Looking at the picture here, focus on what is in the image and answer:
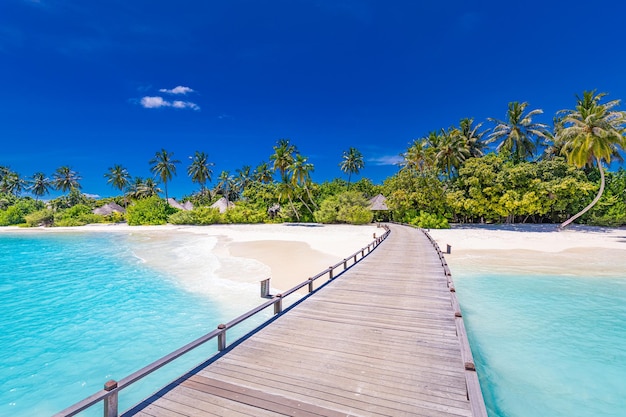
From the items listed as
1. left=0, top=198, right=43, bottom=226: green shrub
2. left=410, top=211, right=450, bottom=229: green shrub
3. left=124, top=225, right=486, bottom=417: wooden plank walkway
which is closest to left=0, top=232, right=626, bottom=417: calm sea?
left=124, top=225, right=486, bottom=417: wooden plank walkway

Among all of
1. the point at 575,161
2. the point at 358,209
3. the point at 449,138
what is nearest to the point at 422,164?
the point at 449,138

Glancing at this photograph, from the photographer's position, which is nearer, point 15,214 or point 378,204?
point 378,204

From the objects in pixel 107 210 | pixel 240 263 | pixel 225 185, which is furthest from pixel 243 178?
pixel 240 263

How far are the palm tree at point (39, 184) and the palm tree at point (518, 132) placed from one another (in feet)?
306

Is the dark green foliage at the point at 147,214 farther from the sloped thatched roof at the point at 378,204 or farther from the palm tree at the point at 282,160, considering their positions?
the sloped thatched roof at the point at 378,204

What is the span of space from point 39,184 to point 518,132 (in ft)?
318

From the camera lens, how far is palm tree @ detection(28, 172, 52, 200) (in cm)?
6819

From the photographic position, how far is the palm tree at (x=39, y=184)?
6819 centimetres

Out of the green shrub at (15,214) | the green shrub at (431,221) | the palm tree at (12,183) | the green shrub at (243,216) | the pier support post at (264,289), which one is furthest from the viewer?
the palm tree at (12,183)

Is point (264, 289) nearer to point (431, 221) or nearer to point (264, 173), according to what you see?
point (431, 221)

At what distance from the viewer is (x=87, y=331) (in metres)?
9.05

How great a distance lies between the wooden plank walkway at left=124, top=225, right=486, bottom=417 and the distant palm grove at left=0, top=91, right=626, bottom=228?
30.7 m

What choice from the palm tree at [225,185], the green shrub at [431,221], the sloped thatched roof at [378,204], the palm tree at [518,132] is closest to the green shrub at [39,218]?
the palm tree at [225,185]

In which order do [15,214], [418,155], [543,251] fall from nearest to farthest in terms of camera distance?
[543,251]
[418,155]
[15,214]
